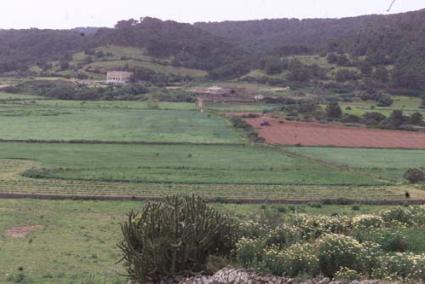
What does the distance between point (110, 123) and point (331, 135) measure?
77.4ft

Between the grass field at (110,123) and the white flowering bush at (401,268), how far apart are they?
45.3 metres

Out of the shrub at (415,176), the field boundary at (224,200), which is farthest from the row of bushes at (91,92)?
the field boundary at (224,200)

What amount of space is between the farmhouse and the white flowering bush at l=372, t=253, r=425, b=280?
120135 mm

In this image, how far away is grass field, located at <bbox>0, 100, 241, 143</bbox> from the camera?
195 feet

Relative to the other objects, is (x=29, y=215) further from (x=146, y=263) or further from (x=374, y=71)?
(x=374, y=71)

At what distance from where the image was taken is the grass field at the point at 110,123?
195 feet

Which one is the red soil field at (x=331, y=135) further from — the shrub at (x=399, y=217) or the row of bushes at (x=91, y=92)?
the shrub at (x=399, y=217)

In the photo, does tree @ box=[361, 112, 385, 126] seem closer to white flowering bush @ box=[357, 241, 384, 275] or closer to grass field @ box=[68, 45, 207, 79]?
white flowering bush @ box=[357, 241, 384, 275]

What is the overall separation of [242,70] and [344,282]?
144 metres

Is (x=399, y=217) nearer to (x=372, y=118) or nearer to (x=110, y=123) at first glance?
(x=110, y=123)

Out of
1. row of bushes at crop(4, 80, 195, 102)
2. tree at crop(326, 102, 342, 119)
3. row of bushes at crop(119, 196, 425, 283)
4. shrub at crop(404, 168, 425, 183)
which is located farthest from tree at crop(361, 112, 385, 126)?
row of bushes at crop(119, 196, 425, 283)

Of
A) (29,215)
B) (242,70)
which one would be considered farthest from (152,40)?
(29,215)

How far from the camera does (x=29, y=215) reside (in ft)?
94.3

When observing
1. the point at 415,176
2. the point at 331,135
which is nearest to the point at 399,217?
the point at 415,176
